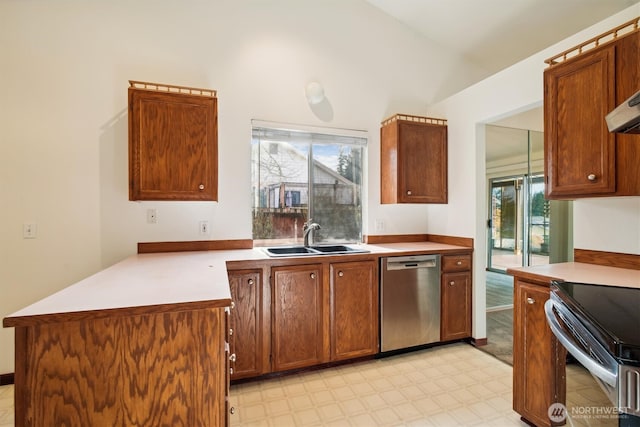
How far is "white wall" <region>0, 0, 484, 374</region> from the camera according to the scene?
2146 mm

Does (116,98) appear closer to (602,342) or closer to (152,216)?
(152,216)

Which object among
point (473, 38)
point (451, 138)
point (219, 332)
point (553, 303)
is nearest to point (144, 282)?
point (219, 332)

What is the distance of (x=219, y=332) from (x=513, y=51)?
12.9 feet

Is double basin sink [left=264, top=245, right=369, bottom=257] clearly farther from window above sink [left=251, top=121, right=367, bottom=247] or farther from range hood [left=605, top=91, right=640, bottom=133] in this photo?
range hood [left=605, top=91, right=640, bottom=133]

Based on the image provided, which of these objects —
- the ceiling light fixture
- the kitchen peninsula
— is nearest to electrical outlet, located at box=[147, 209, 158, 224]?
the kitchen peninsula

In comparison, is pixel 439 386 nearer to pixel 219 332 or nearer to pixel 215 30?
pixel 219 332

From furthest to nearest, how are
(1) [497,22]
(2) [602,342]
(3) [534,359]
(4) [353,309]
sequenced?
(1) [497,22] → (4) [353,309] → (3) [534,359] → (2) [602,342]

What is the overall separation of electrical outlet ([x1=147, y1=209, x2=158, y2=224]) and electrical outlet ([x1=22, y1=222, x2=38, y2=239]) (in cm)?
74

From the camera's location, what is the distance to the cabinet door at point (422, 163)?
2.87 meters

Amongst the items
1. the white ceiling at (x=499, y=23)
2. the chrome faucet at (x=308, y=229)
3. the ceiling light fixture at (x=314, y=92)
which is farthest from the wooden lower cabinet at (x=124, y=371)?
the white ceiling at (x=499, y=23)

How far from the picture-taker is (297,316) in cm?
226

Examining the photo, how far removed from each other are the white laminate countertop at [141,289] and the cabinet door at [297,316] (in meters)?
0.52

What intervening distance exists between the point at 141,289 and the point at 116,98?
6.12ft

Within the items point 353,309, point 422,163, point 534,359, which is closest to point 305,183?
Result: point 422,163
